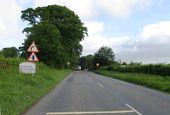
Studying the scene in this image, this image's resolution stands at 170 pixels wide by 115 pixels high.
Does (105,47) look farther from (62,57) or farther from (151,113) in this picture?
(151,113)

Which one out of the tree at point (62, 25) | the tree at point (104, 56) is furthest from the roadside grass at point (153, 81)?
the tree at point (104, 56)

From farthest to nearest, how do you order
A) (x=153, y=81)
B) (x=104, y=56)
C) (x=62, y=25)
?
(x=104, y=56) → (x=62, y=25) → (x=153, y=81)

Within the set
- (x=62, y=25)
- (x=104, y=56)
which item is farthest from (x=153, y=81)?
(x=104, y=56)

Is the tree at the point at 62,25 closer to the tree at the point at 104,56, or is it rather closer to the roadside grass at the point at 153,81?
the roadside grass at the point at 153,81

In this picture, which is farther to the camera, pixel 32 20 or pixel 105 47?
pixel 105 47

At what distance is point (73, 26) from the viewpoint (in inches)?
3039

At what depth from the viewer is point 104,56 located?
496ft

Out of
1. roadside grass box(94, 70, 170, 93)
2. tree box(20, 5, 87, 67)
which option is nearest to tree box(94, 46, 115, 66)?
tree box(20, 5, 87, 67)

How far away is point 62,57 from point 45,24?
7.69 metres

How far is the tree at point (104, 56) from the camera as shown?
148875 mm

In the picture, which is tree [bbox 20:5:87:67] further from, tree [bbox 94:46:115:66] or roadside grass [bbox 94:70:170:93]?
tree [bbox 94:46:115:66]

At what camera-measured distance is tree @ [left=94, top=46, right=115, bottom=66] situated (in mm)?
148875

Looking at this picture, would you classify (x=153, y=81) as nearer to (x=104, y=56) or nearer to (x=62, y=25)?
(x=62, y=25)

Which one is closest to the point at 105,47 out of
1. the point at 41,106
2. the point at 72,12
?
the point at 72,12
